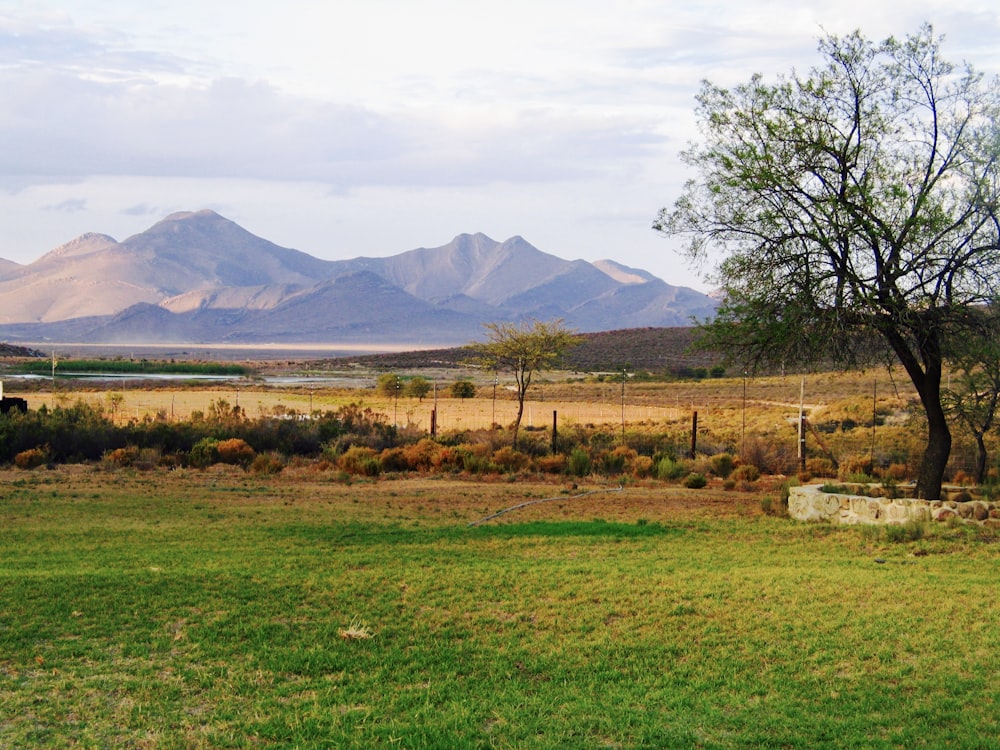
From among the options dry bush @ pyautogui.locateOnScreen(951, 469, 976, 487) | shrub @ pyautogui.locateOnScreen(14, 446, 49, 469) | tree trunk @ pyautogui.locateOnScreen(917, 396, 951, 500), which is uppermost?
tree trunk @ pyautogui.locateOnScreen(917, 396, 951, 500)

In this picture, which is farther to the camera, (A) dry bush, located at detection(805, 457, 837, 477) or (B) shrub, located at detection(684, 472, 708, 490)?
(A) dry bush, located at detection(805, 457, 837, 477)

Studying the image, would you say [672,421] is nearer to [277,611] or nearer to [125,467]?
[125,467]

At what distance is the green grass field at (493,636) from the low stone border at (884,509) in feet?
2.26

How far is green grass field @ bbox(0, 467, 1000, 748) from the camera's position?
778 centimetres

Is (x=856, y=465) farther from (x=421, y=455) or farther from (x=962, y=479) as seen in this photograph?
(x=421, y=455)

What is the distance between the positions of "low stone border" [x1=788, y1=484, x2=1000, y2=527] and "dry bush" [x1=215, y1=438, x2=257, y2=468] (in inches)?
612

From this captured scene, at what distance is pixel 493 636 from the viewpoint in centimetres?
1009

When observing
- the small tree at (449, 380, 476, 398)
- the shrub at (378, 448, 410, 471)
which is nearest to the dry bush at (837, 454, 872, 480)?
the shrub at (378, 448, 410, 471)

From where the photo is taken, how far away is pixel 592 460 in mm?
29031

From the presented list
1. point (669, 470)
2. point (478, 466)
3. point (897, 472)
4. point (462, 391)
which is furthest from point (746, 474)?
point (462, 391)

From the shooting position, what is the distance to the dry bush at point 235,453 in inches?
1134

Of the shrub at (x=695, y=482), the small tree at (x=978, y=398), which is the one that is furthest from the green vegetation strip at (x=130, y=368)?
the small tree at (x=978, y=398)

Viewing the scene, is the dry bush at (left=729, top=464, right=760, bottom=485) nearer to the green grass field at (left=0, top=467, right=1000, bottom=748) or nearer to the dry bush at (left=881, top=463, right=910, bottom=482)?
the dry bush at (left=881, top=463, right=910, bottom=482)

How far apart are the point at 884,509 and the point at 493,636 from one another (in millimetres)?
9716
